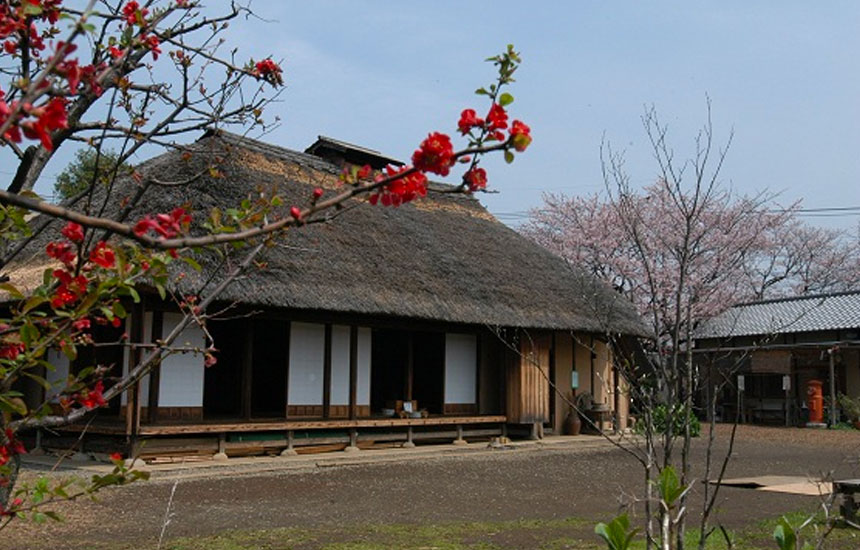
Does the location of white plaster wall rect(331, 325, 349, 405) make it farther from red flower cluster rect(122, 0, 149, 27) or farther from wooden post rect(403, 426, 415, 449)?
red flower cluster rect(122, 0, 149, 27)

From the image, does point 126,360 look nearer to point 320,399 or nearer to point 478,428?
point 320,399

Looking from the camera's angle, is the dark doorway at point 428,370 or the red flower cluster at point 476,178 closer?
the red flower cluster at point 476,178

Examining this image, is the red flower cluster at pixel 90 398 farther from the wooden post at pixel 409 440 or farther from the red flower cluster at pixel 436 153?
the wooden post at pixel 409 440

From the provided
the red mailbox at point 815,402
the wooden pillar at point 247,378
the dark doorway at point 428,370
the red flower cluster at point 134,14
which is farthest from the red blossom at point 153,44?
the red mailbox at point 815,402

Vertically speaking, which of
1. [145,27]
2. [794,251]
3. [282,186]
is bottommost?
[145,27]

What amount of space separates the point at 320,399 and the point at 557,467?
364cm

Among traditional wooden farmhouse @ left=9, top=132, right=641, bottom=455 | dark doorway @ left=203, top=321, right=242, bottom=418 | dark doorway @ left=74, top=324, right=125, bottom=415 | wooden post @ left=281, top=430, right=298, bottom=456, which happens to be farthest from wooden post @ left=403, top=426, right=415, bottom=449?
dark doorway @ left=74, top=324, right=125, bottom=415

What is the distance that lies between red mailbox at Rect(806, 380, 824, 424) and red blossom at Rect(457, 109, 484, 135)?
2265cm

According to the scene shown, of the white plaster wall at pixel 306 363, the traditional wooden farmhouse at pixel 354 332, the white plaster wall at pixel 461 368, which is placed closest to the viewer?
the traditional wooden farmhouse at pixel 354 332

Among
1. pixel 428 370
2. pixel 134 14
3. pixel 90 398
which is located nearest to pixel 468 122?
pixel 90 398

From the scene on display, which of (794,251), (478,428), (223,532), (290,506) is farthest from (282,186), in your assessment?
(794,251)

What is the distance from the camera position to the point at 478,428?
15.4 m

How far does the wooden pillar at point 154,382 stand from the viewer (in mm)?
10930

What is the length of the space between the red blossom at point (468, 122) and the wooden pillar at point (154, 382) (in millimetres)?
9783
